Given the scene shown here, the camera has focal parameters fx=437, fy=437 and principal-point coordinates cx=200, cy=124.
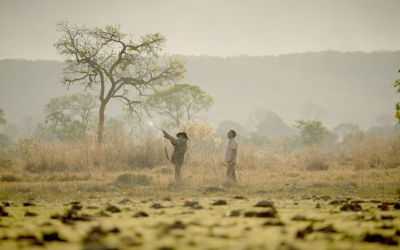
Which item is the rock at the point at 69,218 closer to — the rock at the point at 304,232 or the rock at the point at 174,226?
the rock at the point at 174,226

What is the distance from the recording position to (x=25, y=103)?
503 ft

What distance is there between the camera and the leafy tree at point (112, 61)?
22375mm

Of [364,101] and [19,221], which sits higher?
[364,101]

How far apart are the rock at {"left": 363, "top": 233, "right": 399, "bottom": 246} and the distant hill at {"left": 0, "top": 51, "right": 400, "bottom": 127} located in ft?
486

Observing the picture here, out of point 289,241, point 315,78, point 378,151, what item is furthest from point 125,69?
point 315,78

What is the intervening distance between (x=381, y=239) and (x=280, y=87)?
182 metres

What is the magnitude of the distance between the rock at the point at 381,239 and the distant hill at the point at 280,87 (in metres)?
148

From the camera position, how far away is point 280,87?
7136 inches

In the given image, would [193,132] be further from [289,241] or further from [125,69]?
[289,241]

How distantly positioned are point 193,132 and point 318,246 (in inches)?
1731

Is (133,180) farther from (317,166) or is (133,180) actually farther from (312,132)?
(312,132)

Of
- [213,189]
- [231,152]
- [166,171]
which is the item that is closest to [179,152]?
[231,152]

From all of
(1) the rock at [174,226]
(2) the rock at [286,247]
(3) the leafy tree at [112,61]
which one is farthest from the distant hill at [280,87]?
(2) the rock at [286,247]

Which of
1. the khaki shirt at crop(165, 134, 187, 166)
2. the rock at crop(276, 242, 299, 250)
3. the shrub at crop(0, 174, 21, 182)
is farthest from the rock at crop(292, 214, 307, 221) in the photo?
the shrub at crop(0, 174, 21, 182)
